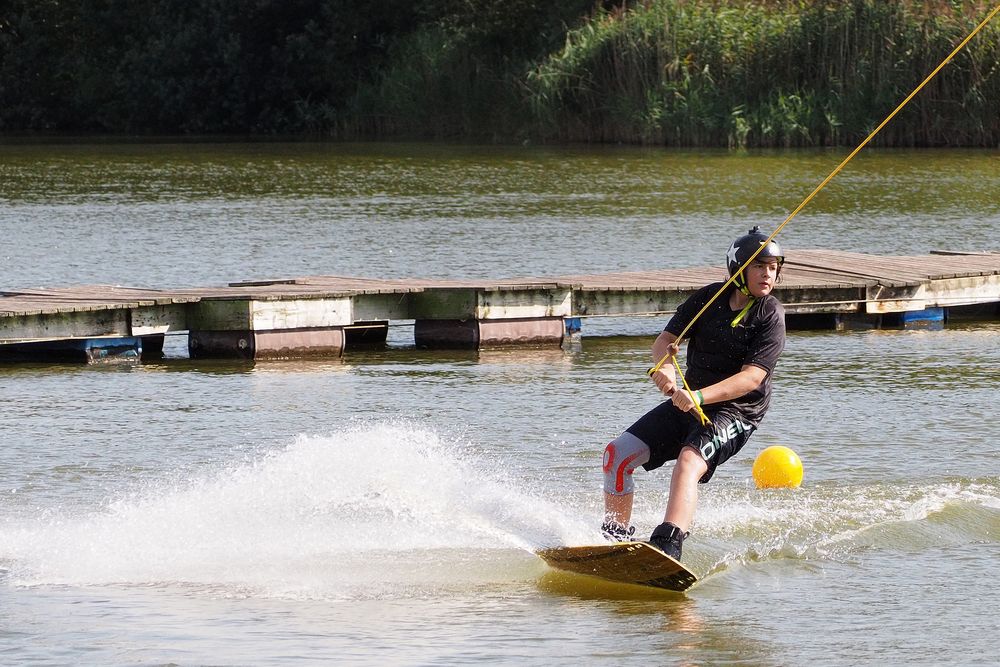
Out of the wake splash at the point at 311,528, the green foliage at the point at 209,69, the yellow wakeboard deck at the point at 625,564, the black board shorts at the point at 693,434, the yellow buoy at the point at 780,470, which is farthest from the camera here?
the green foliage at the point at 209,69

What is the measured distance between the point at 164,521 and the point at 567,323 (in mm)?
7436

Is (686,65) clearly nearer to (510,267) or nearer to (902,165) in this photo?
(902,165)

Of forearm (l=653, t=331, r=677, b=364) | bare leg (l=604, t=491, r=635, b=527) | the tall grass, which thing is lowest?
bare leg (l=604, t=491, r=635, b=527)

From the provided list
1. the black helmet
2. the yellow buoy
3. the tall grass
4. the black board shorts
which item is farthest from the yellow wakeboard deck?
the tall grass

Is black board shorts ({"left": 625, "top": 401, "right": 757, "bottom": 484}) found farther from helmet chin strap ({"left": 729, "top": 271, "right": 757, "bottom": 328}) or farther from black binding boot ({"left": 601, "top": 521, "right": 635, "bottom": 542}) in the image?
helmet chin strap ({"left": 729, "top": 271, "right": 757, "bottom": 328})

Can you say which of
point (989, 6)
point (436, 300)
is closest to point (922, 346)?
point (436, 300)

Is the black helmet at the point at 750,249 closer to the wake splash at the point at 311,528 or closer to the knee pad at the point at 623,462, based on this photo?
the knee pad at the point at 623,462

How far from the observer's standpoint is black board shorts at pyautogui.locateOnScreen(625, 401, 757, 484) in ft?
25.1

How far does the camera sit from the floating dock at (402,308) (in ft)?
46.5

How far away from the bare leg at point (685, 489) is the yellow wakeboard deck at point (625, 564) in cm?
19

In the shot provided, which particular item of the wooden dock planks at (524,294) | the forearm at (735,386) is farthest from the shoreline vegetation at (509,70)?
the forearm at (735,386)

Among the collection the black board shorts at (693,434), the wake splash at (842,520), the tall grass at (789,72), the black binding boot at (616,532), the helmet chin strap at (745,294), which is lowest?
the wake splash at (842,520)

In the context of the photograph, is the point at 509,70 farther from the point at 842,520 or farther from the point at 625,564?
the point at 625,564

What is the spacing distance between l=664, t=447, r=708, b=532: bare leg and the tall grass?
3195 cm
